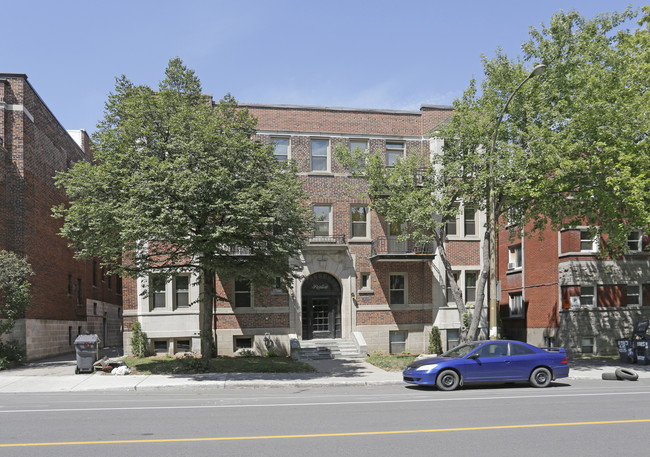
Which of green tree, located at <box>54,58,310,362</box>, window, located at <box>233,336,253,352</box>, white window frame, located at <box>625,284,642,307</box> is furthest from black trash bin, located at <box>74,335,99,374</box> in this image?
white window frame, located at <box>625,284,642,307</box>

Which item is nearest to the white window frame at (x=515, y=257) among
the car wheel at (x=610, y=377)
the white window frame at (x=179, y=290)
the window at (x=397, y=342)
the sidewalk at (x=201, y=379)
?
the window at (x=397, y=342)

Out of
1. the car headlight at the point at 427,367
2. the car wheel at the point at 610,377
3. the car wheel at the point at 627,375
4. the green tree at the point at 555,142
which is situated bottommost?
the car wheel at the point at 610,377

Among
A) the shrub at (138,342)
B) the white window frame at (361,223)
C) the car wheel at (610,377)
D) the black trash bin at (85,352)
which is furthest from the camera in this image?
the white window frame at (361,223)

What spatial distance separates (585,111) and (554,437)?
13821 mm

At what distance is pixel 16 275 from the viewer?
20.6 m

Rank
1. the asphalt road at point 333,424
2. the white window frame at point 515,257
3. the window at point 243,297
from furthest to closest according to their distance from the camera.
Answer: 1. the white window frame at point 515,257
2. the window at point 243,297
3. the asphalt road at point 333,424

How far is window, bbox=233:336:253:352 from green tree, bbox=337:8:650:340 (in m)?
8.97

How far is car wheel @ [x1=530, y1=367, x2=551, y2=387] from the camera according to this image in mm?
15289

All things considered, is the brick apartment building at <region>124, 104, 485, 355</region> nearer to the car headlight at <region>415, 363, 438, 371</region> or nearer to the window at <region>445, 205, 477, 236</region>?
the window at <region>445, 205, 477, 236</region>

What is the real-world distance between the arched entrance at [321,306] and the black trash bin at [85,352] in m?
10.2

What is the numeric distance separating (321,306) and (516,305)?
41.1 ft

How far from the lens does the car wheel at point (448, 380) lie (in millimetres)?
14695

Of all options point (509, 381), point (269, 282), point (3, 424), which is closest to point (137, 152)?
point (269, 282)

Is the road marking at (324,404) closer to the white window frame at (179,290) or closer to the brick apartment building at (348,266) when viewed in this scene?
the brick apartment building at (348,266)
